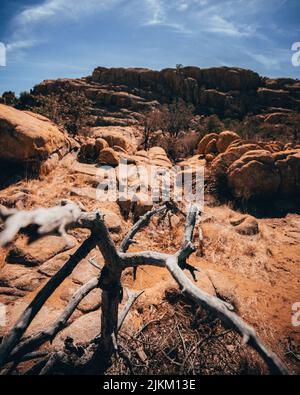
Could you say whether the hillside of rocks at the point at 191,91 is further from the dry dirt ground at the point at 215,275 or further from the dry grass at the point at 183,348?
the dry grass at the point at 183,348

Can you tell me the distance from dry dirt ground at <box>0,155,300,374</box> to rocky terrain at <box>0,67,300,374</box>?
0.02 m

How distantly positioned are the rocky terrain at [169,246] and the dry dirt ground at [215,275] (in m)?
0.02

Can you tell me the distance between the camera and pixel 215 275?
496 cm

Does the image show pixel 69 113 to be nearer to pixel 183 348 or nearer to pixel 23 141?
pixel 23 141

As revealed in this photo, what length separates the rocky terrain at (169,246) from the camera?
335cm

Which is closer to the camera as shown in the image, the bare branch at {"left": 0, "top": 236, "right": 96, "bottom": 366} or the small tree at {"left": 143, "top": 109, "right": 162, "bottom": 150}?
the bare branch at {"left": 0, "top": 236, "right": 96, "bottom": 366}

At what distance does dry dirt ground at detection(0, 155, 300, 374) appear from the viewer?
11.6ft

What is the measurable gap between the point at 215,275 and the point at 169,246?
5.48 ft

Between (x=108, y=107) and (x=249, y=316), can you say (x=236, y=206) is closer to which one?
(x=249, y=316)

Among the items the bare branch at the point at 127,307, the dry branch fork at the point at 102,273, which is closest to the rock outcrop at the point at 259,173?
the bare branch at the point at 127,307

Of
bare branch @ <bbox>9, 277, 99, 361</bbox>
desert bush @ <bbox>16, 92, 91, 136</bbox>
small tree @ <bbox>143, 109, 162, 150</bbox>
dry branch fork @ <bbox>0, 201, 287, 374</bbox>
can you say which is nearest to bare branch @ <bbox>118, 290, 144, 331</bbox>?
dry branch fork @ <bbox>0, 201, 287, 374</bbox>

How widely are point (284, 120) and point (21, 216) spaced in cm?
3499

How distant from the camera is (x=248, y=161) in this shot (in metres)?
9.58

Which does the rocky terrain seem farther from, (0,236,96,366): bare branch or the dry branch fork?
(0,236,96,366): bare branch
